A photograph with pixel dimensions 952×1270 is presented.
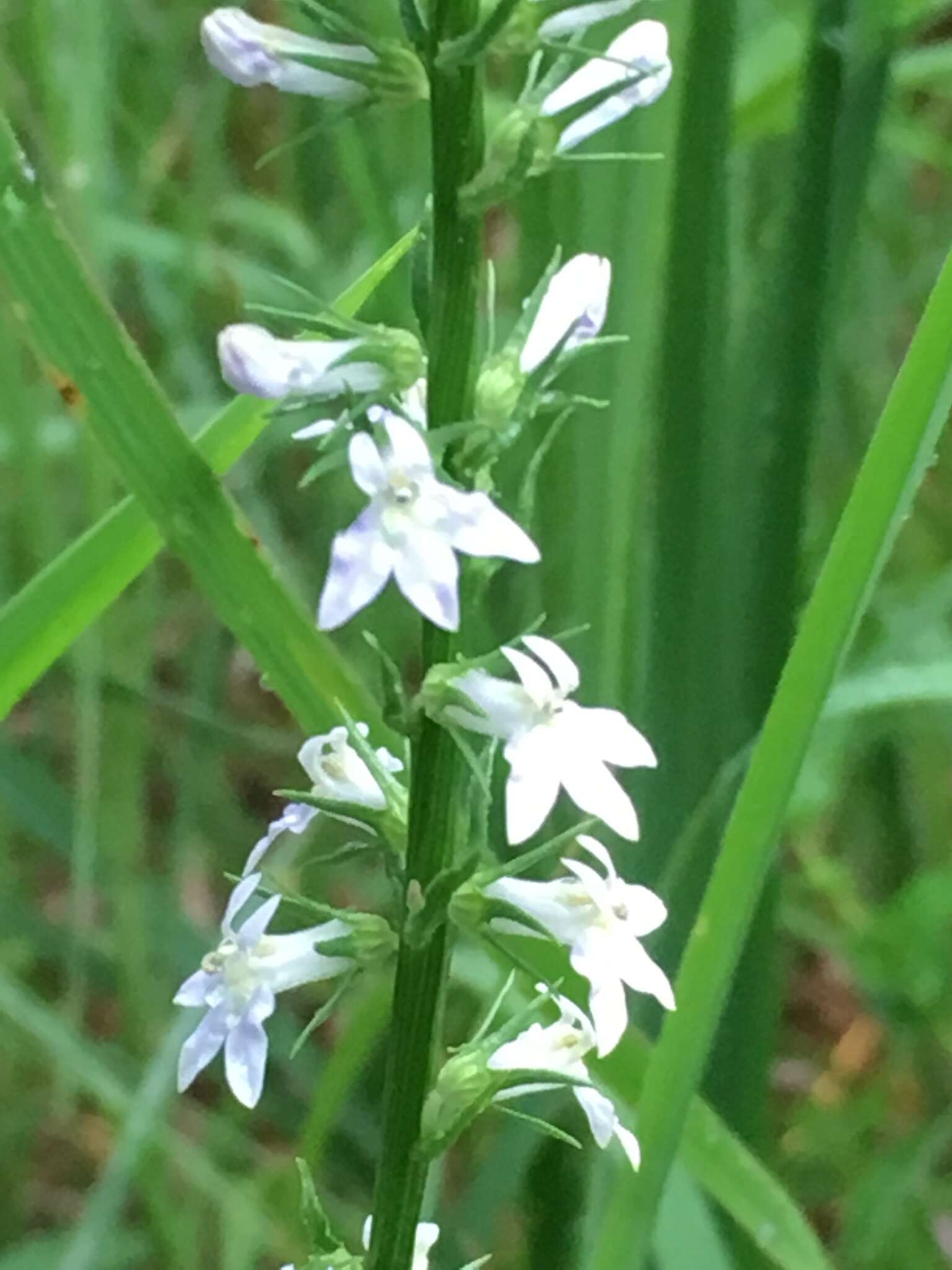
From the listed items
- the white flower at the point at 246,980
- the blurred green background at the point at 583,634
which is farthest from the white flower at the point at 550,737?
A: the blurred green background at the point at 583,634

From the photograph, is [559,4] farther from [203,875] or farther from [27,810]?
[203,875]

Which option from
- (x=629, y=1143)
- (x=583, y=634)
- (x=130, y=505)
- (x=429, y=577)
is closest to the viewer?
(x=429, y=577)

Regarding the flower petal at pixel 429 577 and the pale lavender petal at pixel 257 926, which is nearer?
the flower petal at pixel 429 577

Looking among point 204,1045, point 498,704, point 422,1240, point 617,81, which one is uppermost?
point 617,81

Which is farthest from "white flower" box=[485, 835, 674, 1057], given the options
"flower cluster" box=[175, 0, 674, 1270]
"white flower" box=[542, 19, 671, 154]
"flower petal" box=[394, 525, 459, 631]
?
"white flower" box=[542, 19, 671, 154]

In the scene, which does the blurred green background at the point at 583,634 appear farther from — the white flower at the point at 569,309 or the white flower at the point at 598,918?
the white flower at the point at 569,309

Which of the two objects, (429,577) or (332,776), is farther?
(332,776)

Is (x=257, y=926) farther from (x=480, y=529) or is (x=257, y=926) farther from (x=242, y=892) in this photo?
(x=480, y=529)

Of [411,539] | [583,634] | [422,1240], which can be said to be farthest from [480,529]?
[583,634]

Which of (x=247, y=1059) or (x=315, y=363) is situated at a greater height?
(x=315, y=363)
